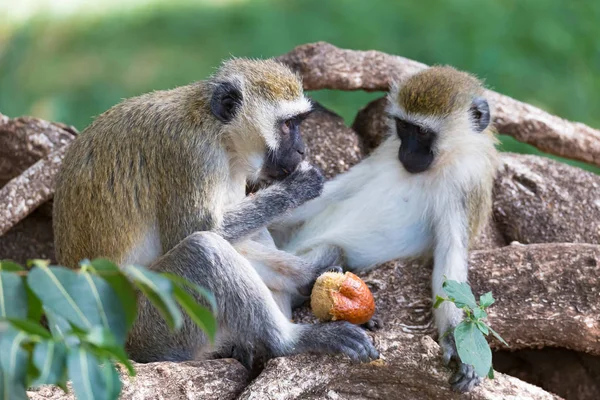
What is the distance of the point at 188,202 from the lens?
3838 mm

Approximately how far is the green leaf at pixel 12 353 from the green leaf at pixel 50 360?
31 millimetres

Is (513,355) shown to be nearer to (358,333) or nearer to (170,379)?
(358,333)

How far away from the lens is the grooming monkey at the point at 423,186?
452 cm

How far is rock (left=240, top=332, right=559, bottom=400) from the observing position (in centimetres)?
352

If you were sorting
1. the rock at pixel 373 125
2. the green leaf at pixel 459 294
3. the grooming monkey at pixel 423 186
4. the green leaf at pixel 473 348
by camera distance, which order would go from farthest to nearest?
the rock at pixel 373 125 → the grooming monkey at pixel 423 186 → the green leaf at pixel 459 294 → the green leaf at pixel 473 348

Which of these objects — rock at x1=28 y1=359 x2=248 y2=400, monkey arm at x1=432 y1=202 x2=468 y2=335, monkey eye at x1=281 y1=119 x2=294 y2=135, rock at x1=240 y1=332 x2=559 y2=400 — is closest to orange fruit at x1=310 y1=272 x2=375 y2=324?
rock at x1=240 y1=332 x2=559 y2=400

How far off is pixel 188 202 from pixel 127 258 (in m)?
0.40

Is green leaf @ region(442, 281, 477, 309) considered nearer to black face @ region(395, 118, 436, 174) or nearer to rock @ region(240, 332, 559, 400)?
rock @ region(240, 332, 559, 400)

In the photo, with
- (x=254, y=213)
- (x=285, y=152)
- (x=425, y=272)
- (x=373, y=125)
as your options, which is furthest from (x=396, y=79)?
(x=254, y=213)

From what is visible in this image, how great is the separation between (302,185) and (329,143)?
142cm

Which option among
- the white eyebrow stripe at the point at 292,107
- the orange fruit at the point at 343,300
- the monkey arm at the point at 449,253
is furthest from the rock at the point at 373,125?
the orange fruit at the point at 343,300

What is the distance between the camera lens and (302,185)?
159 inches

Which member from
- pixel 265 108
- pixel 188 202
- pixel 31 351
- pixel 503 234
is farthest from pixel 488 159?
pixel 31 351

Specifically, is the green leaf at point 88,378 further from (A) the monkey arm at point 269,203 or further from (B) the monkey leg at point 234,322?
(A) the monkey arm at point 269,203
